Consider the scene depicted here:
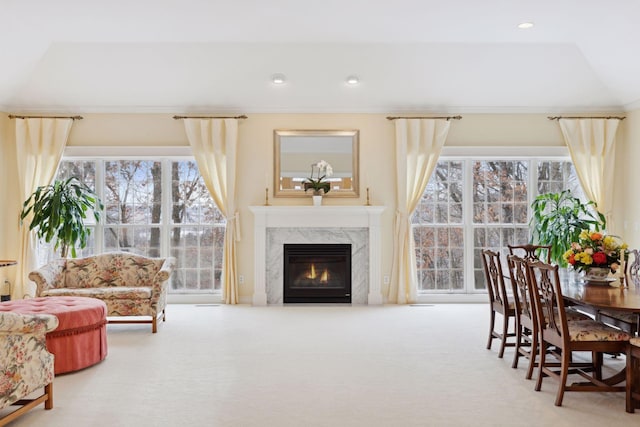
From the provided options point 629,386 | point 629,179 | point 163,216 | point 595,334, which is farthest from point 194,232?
point 629,179

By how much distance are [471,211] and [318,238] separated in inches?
88.3

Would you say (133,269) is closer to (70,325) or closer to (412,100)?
(70,325)

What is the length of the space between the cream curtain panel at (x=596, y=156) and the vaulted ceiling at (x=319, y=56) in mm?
294

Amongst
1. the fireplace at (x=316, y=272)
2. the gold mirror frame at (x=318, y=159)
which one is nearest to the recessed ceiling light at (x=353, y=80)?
the gold mirror frame at (x=318, y=159)

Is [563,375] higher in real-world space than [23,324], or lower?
lower

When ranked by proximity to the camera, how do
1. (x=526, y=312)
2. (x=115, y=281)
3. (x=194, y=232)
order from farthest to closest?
(x=194, y=232) < (x=115, y=281) < (x=526, y=312)

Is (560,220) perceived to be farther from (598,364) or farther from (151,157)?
(151,157)

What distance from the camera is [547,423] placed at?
10.2 feet

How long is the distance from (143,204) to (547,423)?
233 inches

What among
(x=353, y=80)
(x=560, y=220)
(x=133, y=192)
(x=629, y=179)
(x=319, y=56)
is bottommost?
(x=560, y=220)

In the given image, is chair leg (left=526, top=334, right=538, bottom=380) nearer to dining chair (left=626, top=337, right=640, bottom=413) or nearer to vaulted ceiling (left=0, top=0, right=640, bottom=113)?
dining chair (left=626, top=337, right=640, bottom=413)

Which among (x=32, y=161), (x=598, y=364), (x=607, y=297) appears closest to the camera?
(x=607, y=297)

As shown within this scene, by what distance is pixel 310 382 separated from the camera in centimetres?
389

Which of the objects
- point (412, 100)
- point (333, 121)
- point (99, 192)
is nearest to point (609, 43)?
point (412, 100)
